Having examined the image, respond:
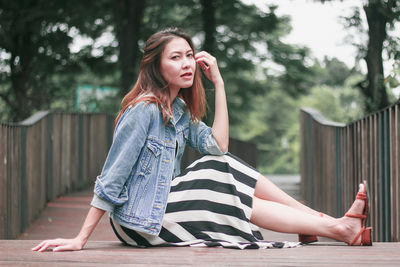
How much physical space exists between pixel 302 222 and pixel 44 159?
4285mm

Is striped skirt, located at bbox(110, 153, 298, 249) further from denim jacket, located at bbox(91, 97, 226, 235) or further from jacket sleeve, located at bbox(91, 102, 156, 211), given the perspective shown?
jacket sleeve, located at bbox(91, 102, 156, 211)

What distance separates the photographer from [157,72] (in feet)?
10.3

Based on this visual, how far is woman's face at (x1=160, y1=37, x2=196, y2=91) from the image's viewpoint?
3.13 m

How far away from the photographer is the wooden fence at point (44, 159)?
15.9ft

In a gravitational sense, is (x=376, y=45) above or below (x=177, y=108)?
above

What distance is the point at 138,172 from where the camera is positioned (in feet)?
9.53

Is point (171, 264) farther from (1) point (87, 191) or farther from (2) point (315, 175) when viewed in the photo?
(1) point (87, 191)

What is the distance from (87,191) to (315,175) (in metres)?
3.35

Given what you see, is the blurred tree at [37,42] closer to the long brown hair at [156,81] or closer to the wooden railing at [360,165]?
the wooden railing at [360,165]

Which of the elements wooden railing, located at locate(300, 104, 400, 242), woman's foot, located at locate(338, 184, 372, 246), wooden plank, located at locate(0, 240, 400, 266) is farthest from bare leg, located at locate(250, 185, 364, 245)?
wooden railing, located at locate(300, 104, 400, 242)

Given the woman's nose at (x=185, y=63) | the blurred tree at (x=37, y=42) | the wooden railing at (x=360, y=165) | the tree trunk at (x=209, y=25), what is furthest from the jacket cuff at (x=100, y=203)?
the tree trunk at (x=209, y=25)

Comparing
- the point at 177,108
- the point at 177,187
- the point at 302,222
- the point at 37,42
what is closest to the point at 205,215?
the point at 177,187

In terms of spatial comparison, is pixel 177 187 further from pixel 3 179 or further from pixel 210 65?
pixel 3 179

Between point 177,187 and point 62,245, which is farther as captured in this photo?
point 177,187
